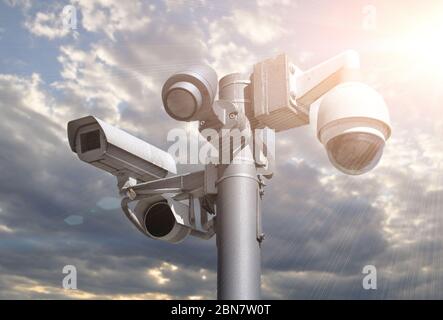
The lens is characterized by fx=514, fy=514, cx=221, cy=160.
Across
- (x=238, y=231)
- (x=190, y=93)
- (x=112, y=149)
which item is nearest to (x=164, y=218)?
(x=112, y=149)

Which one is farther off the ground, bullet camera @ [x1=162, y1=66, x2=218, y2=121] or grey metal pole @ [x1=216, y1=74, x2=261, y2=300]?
bullet camera @ [x1=162, y1=66, x2=218, y2=121]

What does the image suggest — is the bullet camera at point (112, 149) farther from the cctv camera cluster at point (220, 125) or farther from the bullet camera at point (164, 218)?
the bullet camera at point (164, 218)

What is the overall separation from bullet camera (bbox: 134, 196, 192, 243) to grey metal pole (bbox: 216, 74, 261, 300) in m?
0.65

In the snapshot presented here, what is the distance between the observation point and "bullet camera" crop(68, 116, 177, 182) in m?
6.35

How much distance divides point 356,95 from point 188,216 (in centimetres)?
255

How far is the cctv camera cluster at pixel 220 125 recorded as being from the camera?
529 centimetres

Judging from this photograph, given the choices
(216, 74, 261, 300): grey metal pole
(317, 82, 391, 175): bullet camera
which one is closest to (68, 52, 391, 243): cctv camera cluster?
(317, 82, 391, 175): bullet camera

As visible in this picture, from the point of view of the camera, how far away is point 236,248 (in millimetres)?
5590

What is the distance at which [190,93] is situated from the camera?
5.84m

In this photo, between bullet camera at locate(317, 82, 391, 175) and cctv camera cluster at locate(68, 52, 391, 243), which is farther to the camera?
cctv camera cluster at locate(68, 52, 391, 243)

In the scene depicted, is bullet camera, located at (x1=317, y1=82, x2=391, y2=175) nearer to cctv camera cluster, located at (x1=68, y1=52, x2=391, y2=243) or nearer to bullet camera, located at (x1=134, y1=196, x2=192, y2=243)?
cctv camera cluster, located at (x1=68, y1=52, x2=391, y2=243)
